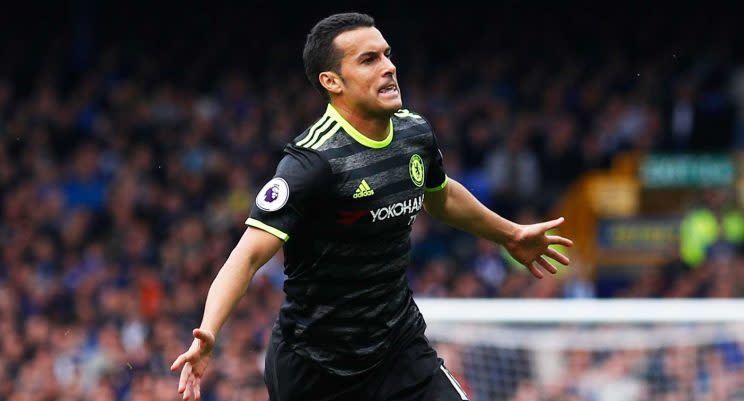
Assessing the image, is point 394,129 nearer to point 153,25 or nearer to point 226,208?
point 226,208

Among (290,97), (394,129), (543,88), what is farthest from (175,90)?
(394,129)

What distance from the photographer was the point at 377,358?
15.2ft

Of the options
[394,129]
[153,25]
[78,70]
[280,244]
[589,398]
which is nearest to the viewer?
[280,244]

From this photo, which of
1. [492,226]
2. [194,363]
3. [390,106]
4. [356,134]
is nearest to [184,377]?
[194,363]

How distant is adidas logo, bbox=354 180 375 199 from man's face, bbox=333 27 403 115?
25 centimetres

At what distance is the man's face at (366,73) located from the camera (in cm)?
454

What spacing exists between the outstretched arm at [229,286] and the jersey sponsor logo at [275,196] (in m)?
0.08

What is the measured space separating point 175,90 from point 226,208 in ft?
10.2

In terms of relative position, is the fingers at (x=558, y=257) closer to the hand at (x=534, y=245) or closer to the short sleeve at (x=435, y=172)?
the hand at (x=534, y=245)

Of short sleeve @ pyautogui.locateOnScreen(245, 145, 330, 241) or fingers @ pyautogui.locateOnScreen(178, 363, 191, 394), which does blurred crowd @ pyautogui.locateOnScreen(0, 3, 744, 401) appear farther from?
fingers @ pyautogui.locateOnScreen(178, 363, 191, 394)

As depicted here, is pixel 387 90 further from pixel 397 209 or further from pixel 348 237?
pixel 348 237

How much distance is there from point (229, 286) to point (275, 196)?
1.05 ft

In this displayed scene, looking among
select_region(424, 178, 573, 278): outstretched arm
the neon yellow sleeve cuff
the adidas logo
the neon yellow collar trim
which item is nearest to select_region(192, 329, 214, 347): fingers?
the neon yellow sleeve cuff

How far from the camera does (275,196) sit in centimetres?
434
